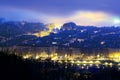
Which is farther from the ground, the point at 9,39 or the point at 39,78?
the point at 9,39

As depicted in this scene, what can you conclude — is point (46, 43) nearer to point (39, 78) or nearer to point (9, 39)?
point (9, 39)

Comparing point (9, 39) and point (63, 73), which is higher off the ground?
point (9, 39)

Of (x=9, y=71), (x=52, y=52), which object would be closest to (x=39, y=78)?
(x=9, y=71)

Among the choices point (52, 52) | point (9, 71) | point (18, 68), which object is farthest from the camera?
point (52, 52)

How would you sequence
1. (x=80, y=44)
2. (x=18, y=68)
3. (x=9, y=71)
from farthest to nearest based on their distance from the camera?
(x=80, y=44) < (x=18, y=68) < (x=9, y=71)

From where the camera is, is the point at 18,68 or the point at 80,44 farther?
the point at 80,44

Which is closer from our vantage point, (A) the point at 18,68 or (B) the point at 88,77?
(A) the point at 18,68

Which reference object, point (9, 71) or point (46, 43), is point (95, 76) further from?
point (46, 43)

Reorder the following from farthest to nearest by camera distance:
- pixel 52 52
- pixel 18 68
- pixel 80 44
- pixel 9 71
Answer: pixel 80 44 < pixel 52 52 < pixel 18 68 < pixel 9 71

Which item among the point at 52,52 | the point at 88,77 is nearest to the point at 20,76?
the point at 88,77
